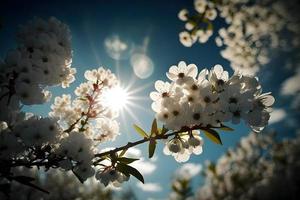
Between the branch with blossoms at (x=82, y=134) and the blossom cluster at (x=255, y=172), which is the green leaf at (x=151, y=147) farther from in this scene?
the blossom cluster at (x=255, y=172)

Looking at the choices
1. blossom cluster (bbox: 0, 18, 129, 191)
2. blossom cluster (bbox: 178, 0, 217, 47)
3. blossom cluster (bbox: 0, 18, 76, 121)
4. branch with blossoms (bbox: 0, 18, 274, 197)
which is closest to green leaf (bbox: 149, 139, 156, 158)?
branch with blossoms (bbox: 0, 18, 274, 197)

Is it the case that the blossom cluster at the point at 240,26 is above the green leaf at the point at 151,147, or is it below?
above

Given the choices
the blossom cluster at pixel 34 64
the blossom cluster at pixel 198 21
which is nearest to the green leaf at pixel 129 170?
the blossom cluster at pixel 34 64

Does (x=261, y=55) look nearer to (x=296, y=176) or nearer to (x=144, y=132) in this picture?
(x=144, y=132)

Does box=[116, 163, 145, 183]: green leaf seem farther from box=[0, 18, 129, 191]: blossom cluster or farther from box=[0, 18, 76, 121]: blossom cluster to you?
box=[0, 18, 76, 121]: blossom cluster

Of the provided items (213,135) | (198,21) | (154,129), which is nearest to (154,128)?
(154,129)

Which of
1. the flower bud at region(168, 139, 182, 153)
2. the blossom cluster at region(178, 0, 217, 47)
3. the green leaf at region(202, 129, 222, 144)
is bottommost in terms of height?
the flower bud at region(168, 139, 182, 153)
